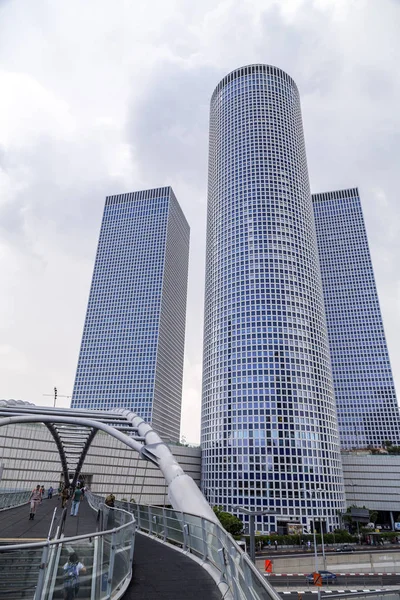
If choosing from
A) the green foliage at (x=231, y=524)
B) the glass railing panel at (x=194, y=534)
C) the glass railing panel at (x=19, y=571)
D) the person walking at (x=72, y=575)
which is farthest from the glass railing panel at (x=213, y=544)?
the green foliage at (x=231, y=524)

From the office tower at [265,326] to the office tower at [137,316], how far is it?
44336 mm

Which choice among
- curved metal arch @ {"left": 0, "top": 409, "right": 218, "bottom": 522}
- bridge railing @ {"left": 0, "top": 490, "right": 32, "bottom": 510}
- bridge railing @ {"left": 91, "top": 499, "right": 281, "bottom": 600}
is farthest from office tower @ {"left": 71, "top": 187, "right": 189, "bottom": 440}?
bridge railing @ {"left": 91, "top": 499, "right": 281, "bottom": 600}

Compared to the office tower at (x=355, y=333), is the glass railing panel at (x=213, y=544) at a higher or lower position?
lower

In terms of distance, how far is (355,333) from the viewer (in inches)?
5812

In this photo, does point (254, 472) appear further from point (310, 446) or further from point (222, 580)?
point (222, 580)

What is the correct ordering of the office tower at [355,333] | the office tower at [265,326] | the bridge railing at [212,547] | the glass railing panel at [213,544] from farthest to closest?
the office tower at [355,333] < the office tower at [265,326] < the glass railing panel at [213,544] < the bridge railing at [212,547]

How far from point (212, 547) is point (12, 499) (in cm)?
2594

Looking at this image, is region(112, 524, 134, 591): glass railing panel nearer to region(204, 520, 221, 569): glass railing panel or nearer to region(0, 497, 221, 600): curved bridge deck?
region(0, 497, 221, 600): curved bridge deck

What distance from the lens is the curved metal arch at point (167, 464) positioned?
17.1 m

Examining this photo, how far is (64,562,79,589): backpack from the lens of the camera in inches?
245

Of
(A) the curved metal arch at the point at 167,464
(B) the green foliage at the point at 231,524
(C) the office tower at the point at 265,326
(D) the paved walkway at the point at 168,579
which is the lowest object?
(B) the green foliage at the point at 231,524

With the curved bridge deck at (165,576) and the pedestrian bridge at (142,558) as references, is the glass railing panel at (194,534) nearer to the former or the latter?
the pedestrian bridge at (142,558)

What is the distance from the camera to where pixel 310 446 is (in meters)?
89.4

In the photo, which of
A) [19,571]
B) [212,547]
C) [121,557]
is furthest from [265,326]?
[19,571]
